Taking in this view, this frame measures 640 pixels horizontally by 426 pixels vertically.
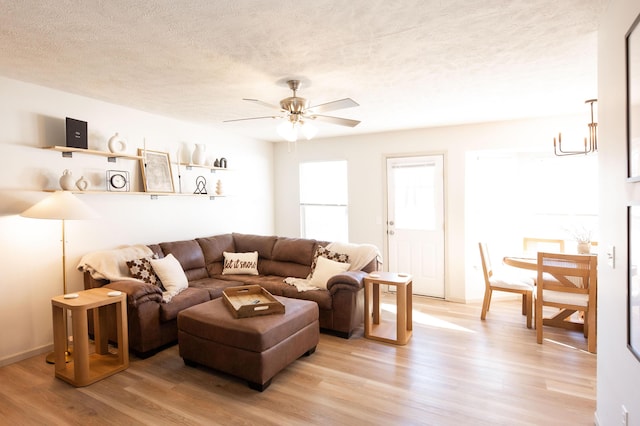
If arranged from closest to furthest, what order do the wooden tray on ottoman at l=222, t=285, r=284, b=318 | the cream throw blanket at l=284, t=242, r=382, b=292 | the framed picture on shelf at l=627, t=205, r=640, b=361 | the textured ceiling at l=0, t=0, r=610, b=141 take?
the framed picture on shelf at l=627, t=205, r=640, b=361 < the textured ceiling at l=0, t=0, r=610, b=141 < the wooden tray on ottoman at l=222, t=285, r=284, b=318 < the cream throw blanket at l=284, t=242, r=382, b=292

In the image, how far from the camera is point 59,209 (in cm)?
286

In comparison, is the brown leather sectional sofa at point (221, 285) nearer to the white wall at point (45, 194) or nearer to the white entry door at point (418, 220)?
the white wall at point (45, 194)

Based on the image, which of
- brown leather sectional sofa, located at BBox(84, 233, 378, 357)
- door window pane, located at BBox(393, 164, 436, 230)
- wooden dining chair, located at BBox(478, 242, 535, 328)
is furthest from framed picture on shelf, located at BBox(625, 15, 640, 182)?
door window pane, located at BBox(393, 164, 436, 230)

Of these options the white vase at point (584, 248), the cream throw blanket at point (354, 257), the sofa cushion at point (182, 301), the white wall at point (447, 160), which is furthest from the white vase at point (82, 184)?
the white vase at point (584, 248)

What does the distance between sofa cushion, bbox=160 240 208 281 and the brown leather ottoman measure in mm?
1196

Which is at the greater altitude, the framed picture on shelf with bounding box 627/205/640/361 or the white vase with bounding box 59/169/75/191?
the white vase with bounding box 59/169/75/191

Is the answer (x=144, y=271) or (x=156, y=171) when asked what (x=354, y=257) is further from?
(x=156, y=171)

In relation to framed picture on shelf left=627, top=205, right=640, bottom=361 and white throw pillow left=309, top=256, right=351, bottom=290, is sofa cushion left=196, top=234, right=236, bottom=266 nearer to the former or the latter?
white throw pillow left=309, top=256, right=351, bottom=290

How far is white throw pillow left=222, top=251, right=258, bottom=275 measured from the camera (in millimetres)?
4478

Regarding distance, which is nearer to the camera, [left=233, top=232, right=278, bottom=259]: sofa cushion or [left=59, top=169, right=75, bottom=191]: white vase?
[left=59, top=169, right=75, bottom=191]: white vase

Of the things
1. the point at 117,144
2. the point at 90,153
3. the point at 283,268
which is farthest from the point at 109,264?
the point at 283,268

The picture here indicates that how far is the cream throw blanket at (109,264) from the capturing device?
3.31 metres

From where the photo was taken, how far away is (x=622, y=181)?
1650mm

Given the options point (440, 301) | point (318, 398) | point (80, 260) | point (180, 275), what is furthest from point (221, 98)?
point (440, 301)
